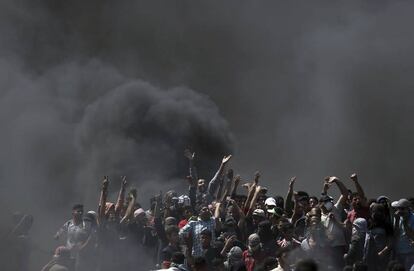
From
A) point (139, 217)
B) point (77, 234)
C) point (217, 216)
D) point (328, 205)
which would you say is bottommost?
point (328, 205)

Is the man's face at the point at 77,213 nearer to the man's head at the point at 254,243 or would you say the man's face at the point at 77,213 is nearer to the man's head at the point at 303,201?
the man's head at the point at 254,243

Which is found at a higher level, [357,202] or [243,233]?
[243,233]

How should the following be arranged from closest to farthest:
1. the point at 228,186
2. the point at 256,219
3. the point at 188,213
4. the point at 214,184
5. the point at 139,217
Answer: the point at 256,219
the point at 139,217
the point at 188,213
the point at 228,186
the point at 214,184

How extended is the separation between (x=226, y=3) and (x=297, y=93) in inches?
163

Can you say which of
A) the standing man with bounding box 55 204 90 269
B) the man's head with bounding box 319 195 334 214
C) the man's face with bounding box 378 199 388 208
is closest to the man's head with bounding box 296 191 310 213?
the man's head with bounding box 319 195 334 214

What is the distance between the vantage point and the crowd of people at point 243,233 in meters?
9.09

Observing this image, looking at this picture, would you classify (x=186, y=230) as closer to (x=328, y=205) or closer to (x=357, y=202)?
(x=328, y=205)

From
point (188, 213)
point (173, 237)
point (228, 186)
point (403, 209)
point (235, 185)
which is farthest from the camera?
point (228, 186)

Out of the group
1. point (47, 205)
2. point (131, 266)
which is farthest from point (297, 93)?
point (131, 266)

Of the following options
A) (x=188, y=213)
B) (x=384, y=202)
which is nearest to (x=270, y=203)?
(x=188, y=213)

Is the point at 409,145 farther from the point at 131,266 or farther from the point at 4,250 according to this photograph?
the point at 4,250

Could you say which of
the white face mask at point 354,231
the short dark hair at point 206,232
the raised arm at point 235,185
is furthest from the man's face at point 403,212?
the raised arm at point 235,185

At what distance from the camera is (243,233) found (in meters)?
11.1

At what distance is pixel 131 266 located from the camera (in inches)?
472
